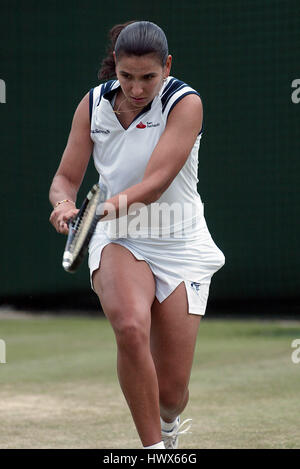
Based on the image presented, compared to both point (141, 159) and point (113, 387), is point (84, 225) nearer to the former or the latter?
point (141, 159)

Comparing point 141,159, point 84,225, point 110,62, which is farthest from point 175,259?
point 110,62

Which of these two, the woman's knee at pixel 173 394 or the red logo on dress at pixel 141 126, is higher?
the red logo on dress at pixel 141 126

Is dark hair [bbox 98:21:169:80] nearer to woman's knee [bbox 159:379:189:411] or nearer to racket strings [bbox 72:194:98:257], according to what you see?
racket strings [bbox 72:194:98:257]

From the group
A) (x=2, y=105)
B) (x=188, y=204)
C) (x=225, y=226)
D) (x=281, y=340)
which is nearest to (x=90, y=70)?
(x=2, y=105)

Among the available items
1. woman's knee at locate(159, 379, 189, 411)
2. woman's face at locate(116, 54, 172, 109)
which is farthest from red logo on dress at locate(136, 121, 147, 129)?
woman's knee at locate(159, 379, 189, 411)

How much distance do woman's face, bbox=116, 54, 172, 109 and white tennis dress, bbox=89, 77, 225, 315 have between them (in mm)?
153

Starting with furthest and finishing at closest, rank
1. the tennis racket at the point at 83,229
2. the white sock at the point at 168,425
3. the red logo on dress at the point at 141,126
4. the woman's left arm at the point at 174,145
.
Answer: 1. the white sock at the point at 168,425
2. the red logo on dress at the point at 141,126
3. the woman's left arm at the point at 174,145
4. the tennis racket at the point at 83,229

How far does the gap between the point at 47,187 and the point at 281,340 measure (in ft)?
8.42

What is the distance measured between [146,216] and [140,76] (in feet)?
1.98

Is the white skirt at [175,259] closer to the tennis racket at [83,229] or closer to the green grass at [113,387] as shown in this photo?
the tennis racket at [83,229]

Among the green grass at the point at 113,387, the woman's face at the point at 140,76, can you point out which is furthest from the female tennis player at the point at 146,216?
the green grass at the point at 113,387

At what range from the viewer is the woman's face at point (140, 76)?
3180 mm

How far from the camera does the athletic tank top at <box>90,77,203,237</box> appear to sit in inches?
135

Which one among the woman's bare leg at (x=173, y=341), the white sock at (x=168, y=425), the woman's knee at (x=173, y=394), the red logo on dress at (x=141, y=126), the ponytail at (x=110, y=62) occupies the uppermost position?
the ponytail at (x=110, y=62)
